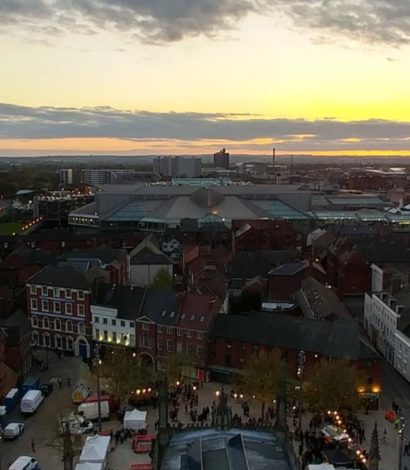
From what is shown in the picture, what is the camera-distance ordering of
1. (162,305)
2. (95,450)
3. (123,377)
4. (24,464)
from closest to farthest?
(24,464), (95,450), (123,377), (162,305)

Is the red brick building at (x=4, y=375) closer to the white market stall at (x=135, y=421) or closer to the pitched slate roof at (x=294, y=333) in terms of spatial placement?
the white market stall at (x=135, y=421)

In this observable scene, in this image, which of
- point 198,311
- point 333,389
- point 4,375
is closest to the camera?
point 333,389

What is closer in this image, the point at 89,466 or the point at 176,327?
the point at 89,466

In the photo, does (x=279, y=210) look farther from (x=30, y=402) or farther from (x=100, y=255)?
(x=30, y=402)

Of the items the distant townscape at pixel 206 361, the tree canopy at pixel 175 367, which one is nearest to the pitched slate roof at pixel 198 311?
the distant townscape at pixel 206 361

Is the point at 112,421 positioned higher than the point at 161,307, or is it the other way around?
the point at 161,307

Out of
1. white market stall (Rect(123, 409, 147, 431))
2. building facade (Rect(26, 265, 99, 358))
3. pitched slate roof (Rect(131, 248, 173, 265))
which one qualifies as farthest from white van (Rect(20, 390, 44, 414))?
pitched slate roof (Rect(131, 248, 173, 265))

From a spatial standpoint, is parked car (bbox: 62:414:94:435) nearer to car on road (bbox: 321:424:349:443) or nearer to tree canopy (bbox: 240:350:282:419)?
tree canopy (bbox: 240:350:282:419)

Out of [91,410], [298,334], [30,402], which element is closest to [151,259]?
[298,334]
